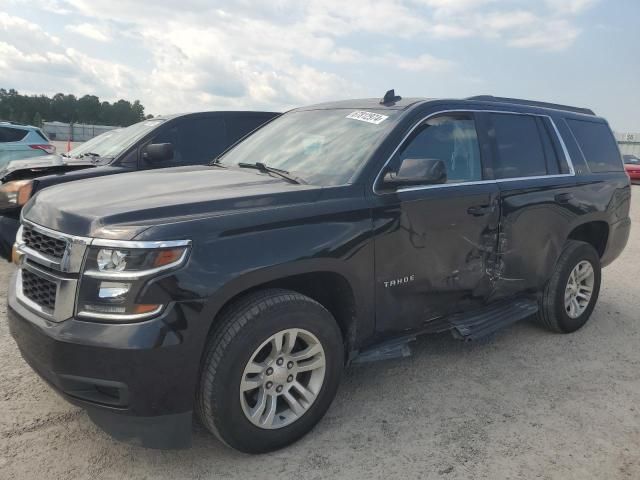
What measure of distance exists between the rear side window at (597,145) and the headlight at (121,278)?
3969 millimetres

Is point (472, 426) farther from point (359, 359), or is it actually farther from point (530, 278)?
point (530, 278)

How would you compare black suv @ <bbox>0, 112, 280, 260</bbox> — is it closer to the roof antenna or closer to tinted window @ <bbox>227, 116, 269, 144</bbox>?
tinted window @ <bbox>227, 116, 269, 144</bbox>

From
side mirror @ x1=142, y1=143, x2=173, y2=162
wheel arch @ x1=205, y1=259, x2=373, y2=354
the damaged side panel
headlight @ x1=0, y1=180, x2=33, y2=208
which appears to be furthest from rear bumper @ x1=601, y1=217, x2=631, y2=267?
headlight @ x1=0, y1=180, x2=33, y2=208

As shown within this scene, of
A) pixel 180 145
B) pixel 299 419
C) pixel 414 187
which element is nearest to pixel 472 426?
pixel 299 419

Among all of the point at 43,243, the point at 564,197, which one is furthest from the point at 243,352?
the point at 564,197

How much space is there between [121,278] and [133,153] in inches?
169

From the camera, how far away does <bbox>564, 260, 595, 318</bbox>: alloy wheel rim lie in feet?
15.9

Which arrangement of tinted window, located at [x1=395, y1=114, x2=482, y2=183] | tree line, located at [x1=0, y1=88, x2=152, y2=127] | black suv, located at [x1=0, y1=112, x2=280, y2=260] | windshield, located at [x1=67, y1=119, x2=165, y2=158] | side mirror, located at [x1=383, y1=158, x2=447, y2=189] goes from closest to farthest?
side mirror, located at [x1=383, y1=158, x2=447, y2=189], tinted window, located at [x1=395, y1=114, x2=482, y2=183], black suv, located at [x1=0, y1=112, x2=280, y2=260], windshield, located at [x1=67, y1=119, x2=165, y2=158], tree line, located at [x1=0, y1=88, x2=152, y2=127]

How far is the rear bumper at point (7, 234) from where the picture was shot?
519 centimetres

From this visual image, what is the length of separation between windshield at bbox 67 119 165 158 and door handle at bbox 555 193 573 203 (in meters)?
4.57

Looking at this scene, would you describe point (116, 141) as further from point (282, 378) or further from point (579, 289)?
point (579, 289)

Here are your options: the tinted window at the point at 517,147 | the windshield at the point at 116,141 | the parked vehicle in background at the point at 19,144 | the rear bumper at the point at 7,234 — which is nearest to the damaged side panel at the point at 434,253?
the tinted window at the point at 517,147

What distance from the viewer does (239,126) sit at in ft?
23.6

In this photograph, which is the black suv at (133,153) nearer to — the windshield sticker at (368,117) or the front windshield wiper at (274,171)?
the front windshield wiper at (274,171)
